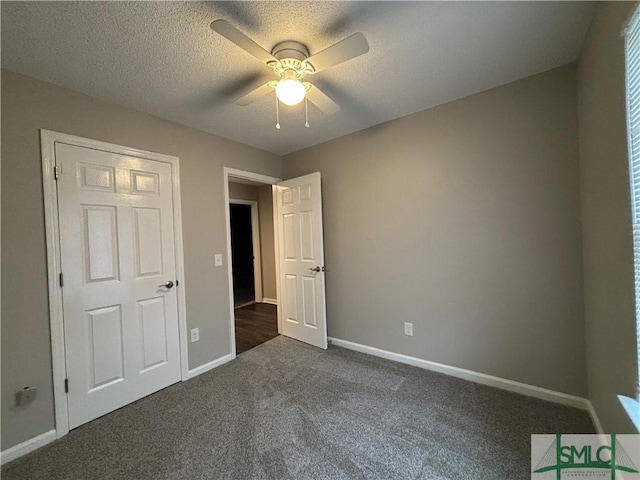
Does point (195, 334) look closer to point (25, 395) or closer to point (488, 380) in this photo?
point (25, 395)

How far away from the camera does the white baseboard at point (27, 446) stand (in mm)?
1506

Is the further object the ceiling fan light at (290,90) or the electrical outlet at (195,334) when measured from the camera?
the electrical outlet at (195,334)

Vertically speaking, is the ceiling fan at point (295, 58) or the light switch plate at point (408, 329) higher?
the ceiling fan at point (295, 58)

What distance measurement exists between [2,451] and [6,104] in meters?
2.10

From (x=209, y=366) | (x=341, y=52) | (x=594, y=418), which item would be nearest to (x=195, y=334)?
(x=209, y=366)

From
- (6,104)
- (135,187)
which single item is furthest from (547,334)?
(6,104)

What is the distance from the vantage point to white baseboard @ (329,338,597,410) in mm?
1802

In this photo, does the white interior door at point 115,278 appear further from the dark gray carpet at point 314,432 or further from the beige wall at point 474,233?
the beige wall at point 474,233

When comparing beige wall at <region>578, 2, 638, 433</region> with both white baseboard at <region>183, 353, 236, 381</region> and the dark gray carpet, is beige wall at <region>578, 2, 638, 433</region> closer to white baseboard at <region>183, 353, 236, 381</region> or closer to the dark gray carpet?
the dark gray carpet

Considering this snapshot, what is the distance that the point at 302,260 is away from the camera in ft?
10.3
